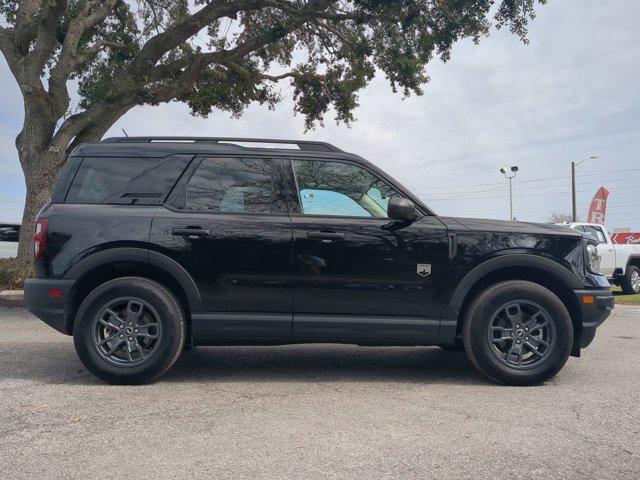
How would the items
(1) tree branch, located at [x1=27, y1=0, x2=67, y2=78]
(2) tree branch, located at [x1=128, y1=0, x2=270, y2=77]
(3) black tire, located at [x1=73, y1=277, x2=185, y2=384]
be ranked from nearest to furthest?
(3) black tire, located at [x1=73, y1=277, x2=185, y2=384] → (1) tree branch, located at [x1=27, y1=0, x2=67, y2=78] → (2) tree branch, located at [x1=128, y1=0, x2=270, y2=77]

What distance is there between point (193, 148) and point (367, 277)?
1879mm

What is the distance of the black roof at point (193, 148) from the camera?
4.82m

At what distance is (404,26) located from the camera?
458 inches

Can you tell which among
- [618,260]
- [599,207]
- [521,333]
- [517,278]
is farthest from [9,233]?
[599,207]

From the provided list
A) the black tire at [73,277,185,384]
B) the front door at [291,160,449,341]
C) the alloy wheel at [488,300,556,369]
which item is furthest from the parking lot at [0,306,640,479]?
the front door at [291,160,449,341]

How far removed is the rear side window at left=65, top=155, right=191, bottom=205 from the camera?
4715mm

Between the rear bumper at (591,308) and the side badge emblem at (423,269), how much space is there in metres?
1.25

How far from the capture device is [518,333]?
464cm

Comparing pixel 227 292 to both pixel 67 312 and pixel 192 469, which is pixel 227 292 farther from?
pixel 192 469

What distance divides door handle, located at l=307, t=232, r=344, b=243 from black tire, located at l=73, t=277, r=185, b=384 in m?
1.23

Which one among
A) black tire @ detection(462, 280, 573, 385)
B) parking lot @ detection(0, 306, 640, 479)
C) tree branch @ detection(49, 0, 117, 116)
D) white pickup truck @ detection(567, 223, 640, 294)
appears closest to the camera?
parking lot @ detection(0, 306, 640, 479)

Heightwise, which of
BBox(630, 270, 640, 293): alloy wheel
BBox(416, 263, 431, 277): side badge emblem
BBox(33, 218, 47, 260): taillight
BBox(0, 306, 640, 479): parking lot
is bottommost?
BBox(0, 306, 640, 479): parking lot

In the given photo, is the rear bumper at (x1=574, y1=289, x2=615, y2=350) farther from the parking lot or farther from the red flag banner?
the red flag banner

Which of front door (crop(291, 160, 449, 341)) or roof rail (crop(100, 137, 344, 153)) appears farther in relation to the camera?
roof rail (crop(100, 137, 344, 153))
